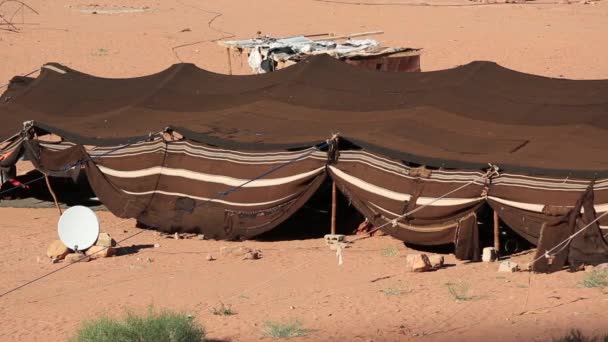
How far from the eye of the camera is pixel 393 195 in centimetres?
1534

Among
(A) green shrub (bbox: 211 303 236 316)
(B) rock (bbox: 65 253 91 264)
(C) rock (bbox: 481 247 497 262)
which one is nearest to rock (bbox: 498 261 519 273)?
(C) rock (bbox: 481 247 497 262)

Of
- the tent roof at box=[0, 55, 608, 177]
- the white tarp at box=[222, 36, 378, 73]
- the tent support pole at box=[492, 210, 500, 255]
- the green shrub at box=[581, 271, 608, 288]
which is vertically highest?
the white tarp at box=[222, 36, 378, 73]

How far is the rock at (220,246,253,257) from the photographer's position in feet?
50.6

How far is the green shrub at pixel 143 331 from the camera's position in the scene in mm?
10484

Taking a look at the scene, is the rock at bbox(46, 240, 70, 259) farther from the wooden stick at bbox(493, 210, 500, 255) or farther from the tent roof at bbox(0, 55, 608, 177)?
the wooden stick at bbox(493, 210, 500, 255)

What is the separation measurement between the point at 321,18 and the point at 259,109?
26.4 meters

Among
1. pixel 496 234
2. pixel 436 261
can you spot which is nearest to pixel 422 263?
pixel 436 261

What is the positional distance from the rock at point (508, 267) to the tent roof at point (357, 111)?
118 centimetres

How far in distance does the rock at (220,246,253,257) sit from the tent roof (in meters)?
1.49

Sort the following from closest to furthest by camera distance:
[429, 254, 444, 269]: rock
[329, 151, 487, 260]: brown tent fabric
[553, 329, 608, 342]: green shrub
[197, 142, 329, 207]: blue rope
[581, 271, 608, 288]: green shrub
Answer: [553, 329, 608, 342]: green shrub < [581, 271, 608, 288]: green shrub < [429, 254, 444, 269]: rock < [329, 151, 487, 260]: brown tent fabric < [197, 142, 329, 207]: blue rope

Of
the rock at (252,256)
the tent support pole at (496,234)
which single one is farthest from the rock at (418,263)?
the rock at (252,256)

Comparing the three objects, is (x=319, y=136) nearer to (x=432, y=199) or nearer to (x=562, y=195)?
(x=432, y=199)

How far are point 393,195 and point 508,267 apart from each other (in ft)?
6.55

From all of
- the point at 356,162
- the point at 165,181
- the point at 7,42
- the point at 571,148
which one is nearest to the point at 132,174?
the point at 165,181
